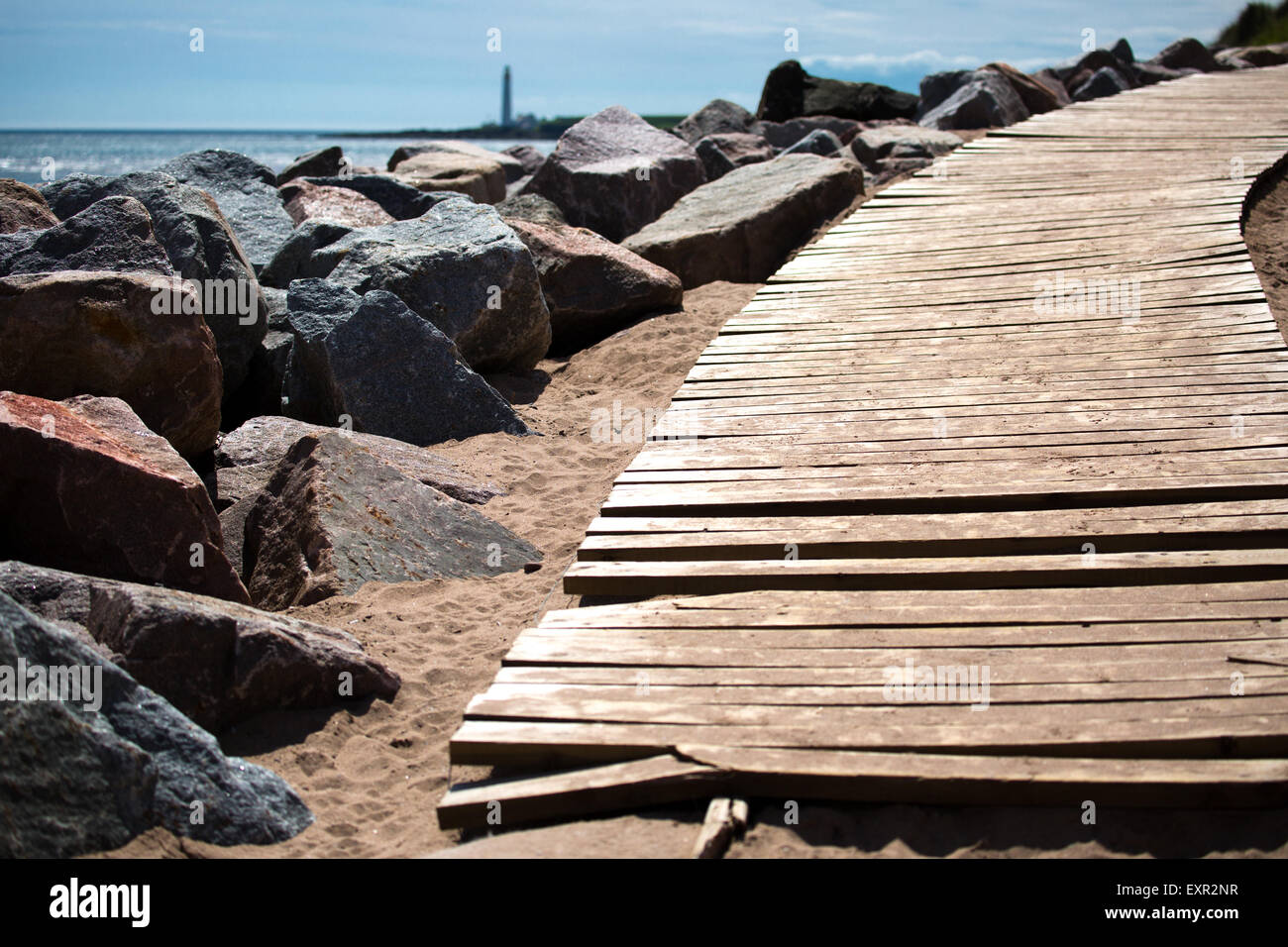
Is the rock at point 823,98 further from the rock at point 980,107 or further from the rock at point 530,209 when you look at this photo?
the rock at point 530,209

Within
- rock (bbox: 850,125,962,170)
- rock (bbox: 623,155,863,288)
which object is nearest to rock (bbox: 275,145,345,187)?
rock (bbox: 623,155,863,288)

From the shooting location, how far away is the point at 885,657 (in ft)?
11.3

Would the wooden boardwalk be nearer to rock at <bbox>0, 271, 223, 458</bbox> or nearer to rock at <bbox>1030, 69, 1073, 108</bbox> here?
rock at <bbox>0, 271, 223, 458</bbox>

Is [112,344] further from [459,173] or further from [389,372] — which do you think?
[459,173]

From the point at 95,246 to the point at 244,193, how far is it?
4.39 metres

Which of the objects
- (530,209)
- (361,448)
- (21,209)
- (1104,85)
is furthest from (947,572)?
(1104,85)

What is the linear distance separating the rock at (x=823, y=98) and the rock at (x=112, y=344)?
1631cm

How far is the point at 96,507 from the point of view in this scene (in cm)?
457

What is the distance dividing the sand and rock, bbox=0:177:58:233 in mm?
3779

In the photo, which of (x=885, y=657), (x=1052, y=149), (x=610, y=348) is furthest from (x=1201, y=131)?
(x=885, y=657)

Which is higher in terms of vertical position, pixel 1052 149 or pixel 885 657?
pixel 1052 149
